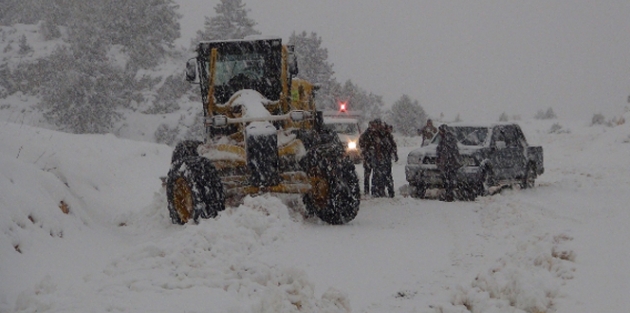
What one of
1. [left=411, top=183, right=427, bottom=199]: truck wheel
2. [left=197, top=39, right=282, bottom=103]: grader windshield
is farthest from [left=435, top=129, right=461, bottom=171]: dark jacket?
[left=197, top=39, right=282, bottom=103]: grader windshield

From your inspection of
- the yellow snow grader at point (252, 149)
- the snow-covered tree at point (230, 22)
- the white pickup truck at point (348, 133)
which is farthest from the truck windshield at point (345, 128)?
the snow-covered tree at point (230, 22)

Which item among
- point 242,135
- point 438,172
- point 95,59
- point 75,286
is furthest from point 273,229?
point 95,59

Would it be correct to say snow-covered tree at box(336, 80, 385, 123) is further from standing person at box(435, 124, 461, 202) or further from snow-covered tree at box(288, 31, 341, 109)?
standing person at box(435, 124, 461, 202)

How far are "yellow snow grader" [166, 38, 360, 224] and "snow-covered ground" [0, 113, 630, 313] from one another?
428 millimetres

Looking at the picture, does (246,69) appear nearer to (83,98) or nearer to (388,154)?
(388,154)

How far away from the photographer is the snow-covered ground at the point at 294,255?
15.7 ft

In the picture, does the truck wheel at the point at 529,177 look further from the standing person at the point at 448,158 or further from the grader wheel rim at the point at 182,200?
the grader wheel rim at the point at 182,200

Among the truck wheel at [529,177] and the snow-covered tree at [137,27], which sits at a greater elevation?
the snow-covered tree at [137,27]

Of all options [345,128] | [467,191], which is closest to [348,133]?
[345,128]

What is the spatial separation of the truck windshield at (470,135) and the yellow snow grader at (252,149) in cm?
414

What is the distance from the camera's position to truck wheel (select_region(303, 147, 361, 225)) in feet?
29.9

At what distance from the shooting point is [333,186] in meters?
9.12

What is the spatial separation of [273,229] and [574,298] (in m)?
3.98

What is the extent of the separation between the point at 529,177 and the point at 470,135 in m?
2.77
